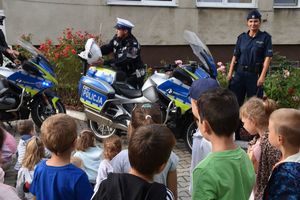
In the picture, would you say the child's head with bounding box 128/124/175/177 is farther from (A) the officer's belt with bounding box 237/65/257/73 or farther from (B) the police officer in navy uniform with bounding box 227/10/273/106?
(A) the officer's belt with bounding box 237/65/257/73

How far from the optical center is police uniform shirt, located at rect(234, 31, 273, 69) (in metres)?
6.30

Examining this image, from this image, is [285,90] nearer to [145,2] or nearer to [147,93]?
[147,93]

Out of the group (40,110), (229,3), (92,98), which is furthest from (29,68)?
(229,3)

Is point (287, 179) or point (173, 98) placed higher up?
point (287, 179)

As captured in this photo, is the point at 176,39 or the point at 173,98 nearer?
the point at 173,98

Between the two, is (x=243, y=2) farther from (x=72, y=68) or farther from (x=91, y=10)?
(x=72, y=68)

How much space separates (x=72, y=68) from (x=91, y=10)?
3679 millimetres

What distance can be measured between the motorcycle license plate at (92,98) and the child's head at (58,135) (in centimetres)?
339

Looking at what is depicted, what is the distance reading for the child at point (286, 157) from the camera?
8.15 ft

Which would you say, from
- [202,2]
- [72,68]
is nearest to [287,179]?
[72,68]

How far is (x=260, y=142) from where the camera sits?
10.8 feet

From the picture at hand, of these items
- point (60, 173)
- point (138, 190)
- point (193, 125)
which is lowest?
point (193, 125)

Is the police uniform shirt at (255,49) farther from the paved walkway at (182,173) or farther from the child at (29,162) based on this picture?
the child at (29,162)

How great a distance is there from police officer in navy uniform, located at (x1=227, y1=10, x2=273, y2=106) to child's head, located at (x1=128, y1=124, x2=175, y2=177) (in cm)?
433
